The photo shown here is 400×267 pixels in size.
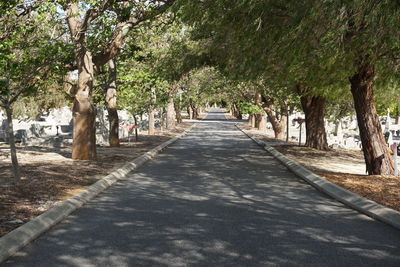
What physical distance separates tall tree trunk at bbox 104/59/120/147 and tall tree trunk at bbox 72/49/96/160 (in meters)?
6.03

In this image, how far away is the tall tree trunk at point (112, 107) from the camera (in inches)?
823

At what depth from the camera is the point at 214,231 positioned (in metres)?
6.05

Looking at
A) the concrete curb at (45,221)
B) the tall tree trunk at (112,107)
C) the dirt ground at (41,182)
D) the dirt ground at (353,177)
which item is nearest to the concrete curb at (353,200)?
the dirt ground at (353,177)

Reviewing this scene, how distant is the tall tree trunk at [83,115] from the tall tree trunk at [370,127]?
8.51 metres

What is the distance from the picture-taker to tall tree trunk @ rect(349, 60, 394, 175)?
1129cm

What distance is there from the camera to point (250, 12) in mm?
9047

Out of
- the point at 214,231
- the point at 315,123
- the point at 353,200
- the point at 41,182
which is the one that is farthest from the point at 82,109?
the point at 315,123

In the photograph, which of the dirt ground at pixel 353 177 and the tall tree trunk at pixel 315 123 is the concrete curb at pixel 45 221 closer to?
the dirt ground at pixel 353 177

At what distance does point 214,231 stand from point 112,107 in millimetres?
15991

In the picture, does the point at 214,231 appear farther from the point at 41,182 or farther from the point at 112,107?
the point at 112,107

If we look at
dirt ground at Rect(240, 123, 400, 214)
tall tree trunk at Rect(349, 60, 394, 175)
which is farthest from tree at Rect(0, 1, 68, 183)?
tall tree trunk at Rect(349, 60, 394, 175)

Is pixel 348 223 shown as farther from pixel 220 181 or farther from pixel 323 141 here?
pixel 323 141

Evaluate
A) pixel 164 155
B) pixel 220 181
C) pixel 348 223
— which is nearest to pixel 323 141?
pixel 164 155

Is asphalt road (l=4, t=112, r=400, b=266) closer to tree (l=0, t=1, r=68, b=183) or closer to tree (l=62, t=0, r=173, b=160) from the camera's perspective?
tree (l=0, t=1, r=68, b=183)
